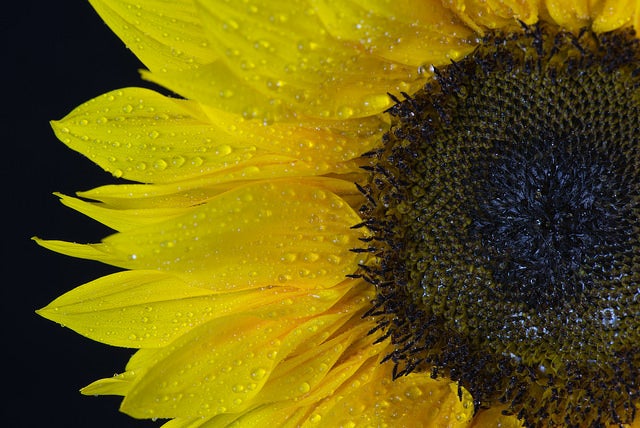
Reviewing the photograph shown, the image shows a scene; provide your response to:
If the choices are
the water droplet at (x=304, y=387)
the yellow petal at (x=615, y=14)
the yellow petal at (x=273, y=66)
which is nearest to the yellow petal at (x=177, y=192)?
the yellow petal at (x=273, y=66)

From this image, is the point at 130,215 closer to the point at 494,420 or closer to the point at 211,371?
the point at 211,371

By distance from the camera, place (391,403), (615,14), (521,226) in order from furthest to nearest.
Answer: (391,403)
(521,226)
(615,14)

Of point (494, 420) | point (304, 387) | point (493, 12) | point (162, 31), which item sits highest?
point (162, 31)

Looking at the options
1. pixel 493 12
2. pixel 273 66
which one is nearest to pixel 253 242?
pixel 273 66

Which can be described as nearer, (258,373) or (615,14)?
(615,14)

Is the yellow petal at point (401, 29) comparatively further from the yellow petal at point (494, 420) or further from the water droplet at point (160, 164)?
the yellow petal at point (494, 420)

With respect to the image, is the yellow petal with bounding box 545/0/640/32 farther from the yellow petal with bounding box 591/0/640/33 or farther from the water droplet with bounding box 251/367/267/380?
the water droplet with bounding box 251/367/267/380

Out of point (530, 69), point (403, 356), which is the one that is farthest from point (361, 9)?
point (403, 356)
